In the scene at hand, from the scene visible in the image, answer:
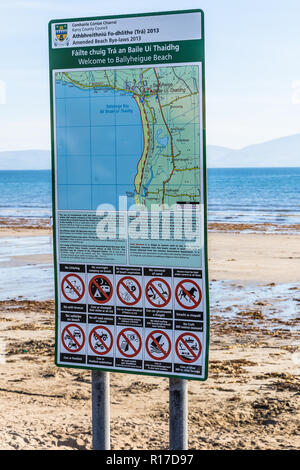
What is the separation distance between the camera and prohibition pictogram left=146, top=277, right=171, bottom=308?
439cm

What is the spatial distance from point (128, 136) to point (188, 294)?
1194 millimetres

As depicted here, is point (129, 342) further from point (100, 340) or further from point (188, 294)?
point (188, 294)

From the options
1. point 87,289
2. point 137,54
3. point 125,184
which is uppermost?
point 137,54

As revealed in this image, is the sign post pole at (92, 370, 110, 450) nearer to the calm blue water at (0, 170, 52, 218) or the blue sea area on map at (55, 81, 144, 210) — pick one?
the blue sea area on map at (55, 81, 144, 210)

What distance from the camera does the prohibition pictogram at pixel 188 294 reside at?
4297 mm

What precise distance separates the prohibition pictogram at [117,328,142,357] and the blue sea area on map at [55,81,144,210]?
37.2 inches

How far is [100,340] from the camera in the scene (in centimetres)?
466

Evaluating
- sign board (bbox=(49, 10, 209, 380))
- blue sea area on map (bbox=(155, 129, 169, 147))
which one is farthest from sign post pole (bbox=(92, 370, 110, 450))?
blue sea area on map (bbox=(155, 129, 169, 147))

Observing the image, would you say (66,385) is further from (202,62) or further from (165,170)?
(202,62)

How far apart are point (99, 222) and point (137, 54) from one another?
1211mm

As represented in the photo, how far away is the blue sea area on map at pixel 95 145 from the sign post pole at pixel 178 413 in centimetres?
135

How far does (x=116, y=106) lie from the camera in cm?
444
